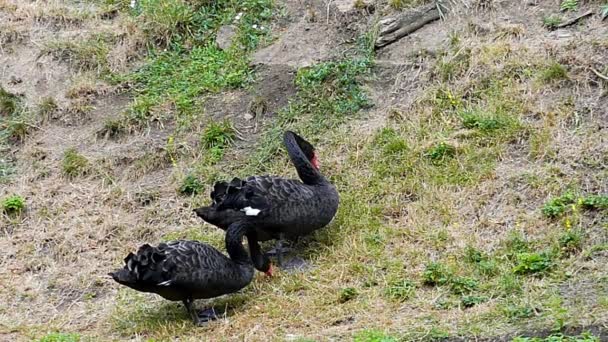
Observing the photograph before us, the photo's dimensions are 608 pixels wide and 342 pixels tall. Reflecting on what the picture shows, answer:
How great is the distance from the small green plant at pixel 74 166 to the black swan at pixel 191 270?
9.22 feet

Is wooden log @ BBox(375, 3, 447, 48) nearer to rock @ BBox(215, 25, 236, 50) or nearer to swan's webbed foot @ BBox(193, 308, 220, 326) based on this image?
rock @ BBox(215, 25, 236, 50)

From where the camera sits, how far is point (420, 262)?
7586 millimetres

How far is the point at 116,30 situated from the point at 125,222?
10.7 feet

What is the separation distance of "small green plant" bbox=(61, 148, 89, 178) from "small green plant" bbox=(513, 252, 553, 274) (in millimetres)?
4900

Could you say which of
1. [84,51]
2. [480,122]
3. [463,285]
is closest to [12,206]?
[84,51]

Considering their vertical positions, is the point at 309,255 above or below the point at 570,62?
below

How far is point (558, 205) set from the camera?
7.82 m

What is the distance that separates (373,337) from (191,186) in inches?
150

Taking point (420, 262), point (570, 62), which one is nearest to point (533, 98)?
point (570, 62)

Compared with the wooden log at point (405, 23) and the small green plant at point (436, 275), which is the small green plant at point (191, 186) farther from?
the small green plant at point (436, 275)

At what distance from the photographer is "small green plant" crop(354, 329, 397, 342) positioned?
6117 millimetres

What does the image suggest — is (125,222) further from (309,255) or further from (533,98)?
(533,98)

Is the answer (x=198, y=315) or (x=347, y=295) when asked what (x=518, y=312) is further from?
(x=198, y=315)

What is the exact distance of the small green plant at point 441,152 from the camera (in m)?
8.97
